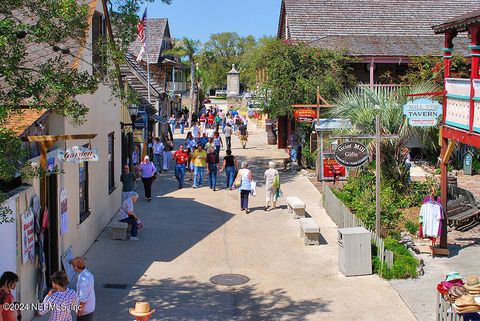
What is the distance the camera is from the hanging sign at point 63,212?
1167 cm

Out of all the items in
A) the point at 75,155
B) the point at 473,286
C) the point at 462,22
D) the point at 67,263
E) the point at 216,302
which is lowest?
the point at 216,302

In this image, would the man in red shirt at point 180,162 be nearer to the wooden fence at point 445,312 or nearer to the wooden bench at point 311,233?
the wooden bench at point 311,233

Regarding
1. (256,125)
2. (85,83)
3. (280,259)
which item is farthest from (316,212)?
(256,125)

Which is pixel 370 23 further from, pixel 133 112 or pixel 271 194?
pixel 271 194

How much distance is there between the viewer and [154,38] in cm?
5141

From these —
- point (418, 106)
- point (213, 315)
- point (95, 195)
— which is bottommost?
point (213, 315)

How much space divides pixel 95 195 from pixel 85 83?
719 centimetres

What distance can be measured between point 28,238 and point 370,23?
28673 millimetres

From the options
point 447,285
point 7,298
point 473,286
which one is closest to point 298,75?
point 447,285

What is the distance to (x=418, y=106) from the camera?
14562 mm

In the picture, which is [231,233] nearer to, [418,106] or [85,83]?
[418,106]

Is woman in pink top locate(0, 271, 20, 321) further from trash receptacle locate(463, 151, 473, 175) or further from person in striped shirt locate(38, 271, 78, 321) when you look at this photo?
trash receptacle locate(463, 151, 473, 175)

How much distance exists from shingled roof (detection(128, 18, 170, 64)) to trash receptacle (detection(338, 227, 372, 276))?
36101 millimetres

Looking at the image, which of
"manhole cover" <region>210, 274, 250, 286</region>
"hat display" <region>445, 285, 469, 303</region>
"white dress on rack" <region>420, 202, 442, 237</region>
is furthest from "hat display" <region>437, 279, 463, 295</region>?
"white dress on rack" <region>420, 202, 442, 237</region>
